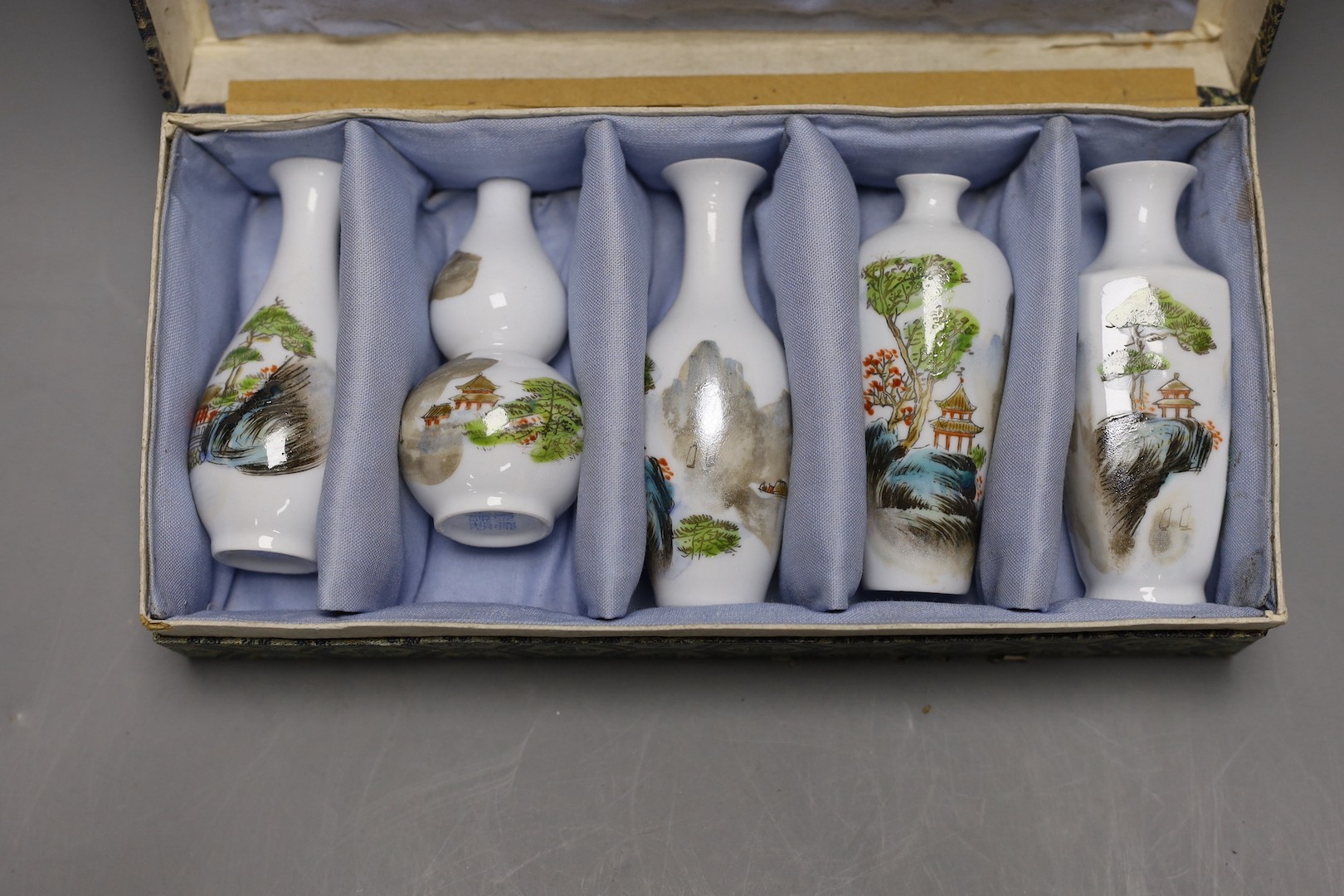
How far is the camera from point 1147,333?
34.2 inches

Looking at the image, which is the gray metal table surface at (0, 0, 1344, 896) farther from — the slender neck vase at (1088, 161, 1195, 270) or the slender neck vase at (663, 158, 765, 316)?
the slender neck vase at (663, 158, 765, 316)

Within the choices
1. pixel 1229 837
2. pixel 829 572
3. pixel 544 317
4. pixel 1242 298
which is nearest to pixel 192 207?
pixel 544 317

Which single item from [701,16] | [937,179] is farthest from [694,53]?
[937,179]

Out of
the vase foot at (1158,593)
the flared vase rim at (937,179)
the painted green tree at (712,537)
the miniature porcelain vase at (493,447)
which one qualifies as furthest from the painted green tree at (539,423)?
the vase foot at (1158,593)

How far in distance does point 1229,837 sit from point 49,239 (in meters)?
1.22

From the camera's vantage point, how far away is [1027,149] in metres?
0.95

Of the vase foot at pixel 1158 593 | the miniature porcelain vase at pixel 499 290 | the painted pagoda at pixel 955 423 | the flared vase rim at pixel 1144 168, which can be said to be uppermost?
the flared vase rim at pixel 1144 168

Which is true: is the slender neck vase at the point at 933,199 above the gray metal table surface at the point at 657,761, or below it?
above

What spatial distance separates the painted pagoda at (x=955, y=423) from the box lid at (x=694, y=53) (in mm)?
279

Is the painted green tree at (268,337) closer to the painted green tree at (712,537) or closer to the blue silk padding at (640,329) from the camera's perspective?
the blue silk padding at (640,329)

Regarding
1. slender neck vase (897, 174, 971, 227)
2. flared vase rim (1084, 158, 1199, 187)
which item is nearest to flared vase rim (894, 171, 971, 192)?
slender neck vase (897, 174, 971, 227)

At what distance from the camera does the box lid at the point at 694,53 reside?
38.2 inches

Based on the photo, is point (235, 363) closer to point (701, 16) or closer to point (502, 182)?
point (502, 182)

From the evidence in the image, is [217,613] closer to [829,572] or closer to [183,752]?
[183,752]
